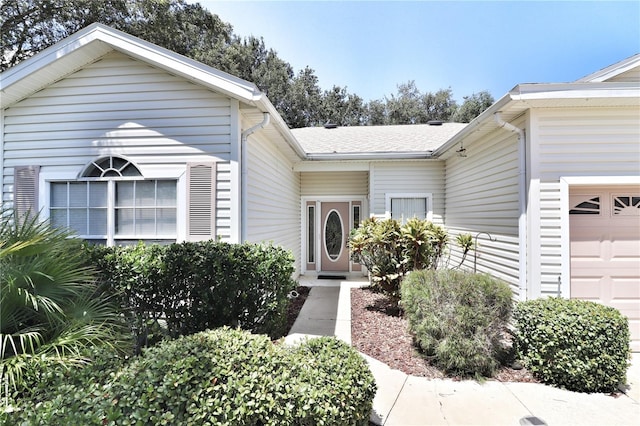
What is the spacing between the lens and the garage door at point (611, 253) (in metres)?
4.24

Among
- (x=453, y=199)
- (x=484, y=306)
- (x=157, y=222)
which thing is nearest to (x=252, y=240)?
(x=157, y=222)

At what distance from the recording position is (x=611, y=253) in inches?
168

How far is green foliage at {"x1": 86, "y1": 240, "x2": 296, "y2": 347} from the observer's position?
147 inches

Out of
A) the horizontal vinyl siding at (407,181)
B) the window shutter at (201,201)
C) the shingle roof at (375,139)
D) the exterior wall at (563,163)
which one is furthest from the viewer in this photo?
the shingle roof at (375,139)

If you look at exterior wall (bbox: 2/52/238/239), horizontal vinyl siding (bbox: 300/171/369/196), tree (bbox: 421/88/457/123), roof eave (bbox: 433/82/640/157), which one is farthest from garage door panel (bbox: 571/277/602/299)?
tree (bbox: 421/88/457/123)

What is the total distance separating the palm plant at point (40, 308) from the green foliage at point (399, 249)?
412 centimetres

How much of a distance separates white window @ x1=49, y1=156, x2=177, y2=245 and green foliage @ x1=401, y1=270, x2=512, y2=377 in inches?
160

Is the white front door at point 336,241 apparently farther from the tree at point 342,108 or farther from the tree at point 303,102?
the tree at point 342,108

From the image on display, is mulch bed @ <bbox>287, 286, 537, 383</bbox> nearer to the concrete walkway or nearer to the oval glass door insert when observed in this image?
the concrete walkway

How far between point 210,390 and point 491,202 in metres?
A: 5.57

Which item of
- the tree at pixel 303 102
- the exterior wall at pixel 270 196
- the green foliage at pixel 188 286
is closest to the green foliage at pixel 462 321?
the green foliage at pixel 188 286

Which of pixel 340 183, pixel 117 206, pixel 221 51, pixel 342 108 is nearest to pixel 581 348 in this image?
pixel 117 206

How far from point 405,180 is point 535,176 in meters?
4.01

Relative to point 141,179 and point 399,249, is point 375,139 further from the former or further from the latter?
point 141,179
